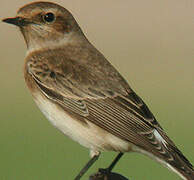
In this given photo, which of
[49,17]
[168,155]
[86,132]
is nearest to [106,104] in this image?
[86,132]

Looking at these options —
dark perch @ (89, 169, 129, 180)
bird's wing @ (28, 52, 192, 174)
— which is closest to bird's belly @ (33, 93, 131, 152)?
bird's wing @ (28, 52, 192, 174)

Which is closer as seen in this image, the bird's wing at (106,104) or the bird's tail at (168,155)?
the bird's tail at (168,155)

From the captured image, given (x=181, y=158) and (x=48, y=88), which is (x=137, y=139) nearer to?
Answer: (x=181, y=158)

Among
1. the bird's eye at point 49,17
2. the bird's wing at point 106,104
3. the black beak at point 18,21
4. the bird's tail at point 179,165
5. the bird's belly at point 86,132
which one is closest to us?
the bird's tail at point 179,165

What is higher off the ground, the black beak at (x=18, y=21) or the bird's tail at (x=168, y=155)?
the black beak at (x=18, y=21)

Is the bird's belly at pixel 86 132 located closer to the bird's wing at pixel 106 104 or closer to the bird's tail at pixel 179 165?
the bird's wing at pixel 106 104

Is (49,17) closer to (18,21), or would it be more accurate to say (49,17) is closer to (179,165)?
(18,21)

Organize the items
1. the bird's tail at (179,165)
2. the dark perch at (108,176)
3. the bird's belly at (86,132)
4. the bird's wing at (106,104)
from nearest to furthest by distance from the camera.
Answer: the dark perch at (108,176), the bird's tail at (179,165), the bird's wing at (106,104), the bird's belly at (86,132)

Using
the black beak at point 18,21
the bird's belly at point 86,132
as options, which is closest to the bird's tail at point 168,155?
the bird's belly at point 86,132

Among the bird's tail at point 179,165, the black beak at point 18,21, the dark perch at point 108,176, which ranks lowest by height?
the bird's tail at point 179,165

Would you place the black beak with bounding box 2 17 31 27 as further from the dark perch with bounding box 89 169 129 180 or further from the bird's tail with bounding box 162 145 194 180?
the bird's tail with bounding box 162 145 194 180
